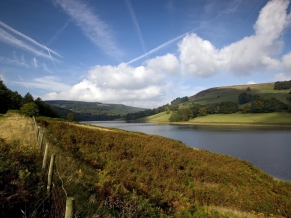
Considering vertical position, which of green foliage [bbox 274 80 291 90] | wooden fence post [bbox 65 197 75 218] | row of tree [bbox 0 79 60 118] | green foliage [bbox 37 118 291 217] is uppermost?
green foliage [bbox 274 80 291 90]

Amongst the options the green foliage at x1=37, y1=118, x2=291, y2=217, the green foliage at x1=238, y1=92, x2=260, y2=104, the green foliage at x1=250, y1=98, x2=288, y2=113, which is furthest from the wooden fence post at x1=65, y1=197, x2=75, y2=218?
the green foliage at x1=238, y1=92, x2=260, y2=104

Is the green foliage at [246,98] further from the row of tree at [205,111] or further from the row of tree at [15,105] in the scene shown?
the row of tree at [15,105]

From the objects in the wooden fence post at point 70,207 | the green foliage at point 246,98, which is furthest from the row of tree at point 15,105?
the green foliage at point 246,98

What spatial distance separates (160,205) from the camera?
9.15 m

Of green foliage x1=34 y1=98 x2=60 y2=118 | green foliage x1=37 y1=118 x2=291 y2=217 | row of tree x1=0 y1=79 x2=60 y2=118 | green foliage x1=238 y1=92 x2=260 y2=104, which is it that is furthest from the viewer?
green foliage x1=238 y1=92 x2=260 y2=104

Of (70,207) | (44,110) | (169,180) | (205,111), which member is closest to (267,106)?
(205,111)

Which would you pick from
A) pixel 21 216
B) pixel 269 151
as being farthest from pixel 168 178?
pixel 269 151

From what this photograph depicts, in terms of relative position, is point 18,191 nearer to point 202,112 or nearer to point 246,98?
point 202,112

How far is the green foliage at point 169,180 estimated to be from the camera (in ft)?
29.0

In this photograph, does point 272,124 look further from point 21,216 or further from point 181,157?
point 21,216

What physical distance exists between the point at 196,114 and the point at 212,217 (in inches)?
5756

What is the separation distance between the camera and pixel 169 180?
12352 mm

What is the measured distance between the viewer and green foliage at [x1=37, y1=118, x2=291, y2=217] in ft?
29.0

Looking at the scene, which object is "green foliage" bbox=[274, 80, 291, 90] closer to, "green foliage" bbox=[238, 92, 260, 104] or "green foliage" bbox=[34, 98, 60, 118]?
"green foliage" bbox=[238, 92, 260, 104]
